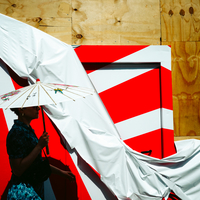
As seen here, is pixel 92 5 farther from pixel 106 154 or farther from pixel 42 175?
pixel 42 175

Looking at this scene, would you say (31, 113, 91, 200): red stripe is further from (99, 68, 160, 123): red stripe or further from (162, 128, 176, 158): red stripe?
(162, 128, 176, 158): red stripe

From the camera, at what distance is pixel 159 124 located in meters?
2.15

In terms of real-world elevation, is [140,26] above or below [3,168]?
above

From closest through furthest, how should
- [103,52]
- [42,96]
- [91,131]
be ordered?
[42,96] → [91,131] → [103,52]

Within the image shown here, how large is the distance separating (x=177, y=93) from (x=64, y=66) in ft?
4.20

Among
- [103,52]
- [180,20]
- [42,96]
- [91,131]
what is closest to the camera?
[42,96]

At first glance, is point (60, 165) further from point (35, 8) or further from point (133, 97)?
point (35, 8)

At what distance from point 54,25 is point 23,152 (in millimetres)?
1372

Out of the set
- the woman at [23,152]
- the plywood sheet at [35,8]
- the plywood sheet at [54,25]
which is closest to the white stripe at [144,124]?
the woman at [23,152]

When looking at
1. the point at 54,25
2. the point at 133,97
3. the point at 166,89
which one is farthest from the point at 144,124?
the point at 54,25

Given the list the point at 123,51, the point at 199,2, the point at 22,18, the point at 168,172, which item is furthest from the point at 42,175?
the point at 199,2

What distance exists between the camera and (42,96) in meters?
1.33

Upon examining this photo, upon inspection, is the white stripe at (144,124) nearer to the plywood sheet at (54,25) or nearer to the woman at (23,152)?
the woman at (23,152)

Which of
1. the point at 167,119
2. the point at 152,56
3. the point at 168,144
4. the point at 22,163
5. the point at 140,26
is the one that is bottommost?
the point at 168,144
